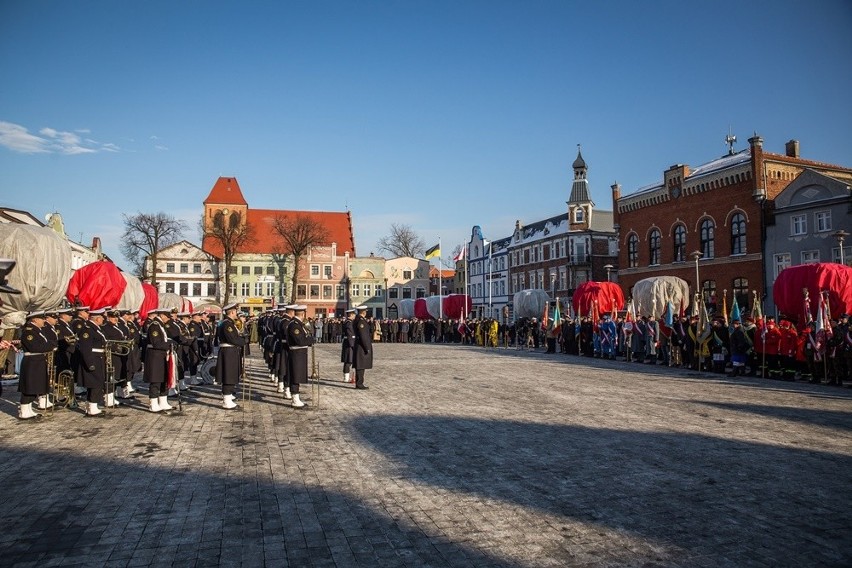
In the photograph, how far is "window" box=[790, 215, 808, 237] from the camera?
3541 centimetres

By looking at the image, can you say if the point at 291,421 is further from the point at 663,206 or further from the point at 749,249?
the point at 663,206

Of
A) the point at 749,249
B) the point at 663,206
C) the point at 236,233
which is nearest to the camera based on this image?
the point at 749,249

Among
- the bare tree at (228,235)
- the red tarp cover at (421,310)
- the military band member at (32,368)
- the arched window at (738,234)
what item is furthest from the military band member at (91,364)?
the bare tree at (228,235)

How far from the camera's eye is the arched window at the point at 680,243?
45344mm

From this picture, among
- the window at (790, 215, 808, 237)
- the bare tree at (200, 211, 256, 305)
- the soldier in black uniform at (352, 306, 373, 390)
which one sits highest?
the bare tree at (200, 211, 256, 305)

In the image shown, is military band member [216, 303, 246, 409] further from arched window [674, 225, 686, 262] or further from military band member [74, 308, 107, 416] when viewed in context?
arched window [674, 225, 686, 262]

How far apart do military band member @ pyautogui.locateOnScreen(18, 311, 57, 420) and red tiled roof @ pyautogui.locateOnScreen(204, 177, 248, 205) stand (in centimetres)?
8043

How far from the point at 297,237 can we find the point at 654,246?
48.8 meters

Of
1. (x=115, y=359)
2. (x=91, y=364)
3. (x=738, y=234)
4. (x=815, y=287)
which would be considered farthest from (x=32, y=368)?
(x=738, y=234)

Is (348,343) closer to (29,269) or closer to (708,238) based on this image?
(29,269)

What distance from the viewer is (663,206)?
156ft

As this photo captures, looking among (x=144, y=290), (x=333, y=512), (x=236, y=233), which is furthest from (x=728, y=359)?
(x=236, y=233)

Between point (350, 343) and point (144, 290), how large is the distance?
19.6 metres

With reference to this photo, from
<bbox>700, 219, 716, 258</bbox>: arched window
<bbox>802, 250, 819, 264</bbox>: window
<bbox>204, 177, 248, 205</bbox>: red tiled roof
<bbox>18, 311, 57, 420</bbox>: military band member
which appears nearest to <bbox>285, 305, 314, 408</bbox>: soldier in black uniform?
<bbox>18, 311, 57, 420</bbox>: military band member
